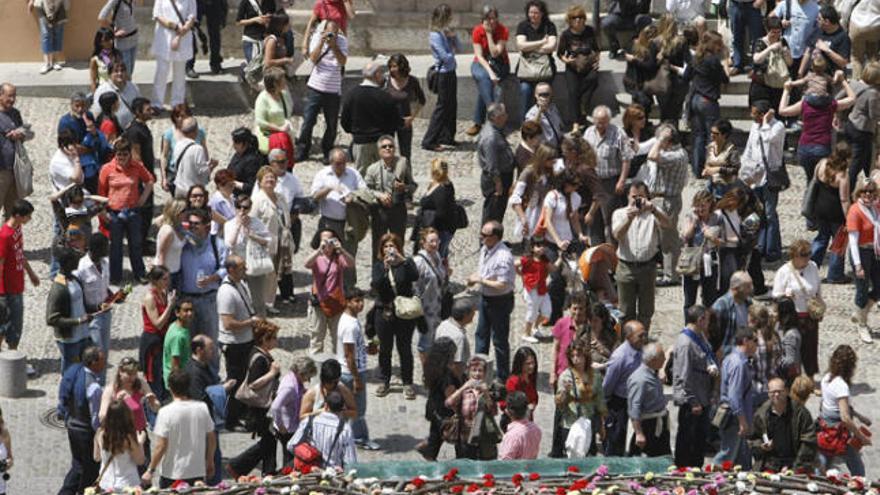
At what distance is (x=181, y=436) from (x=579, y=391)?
3273 millimetres

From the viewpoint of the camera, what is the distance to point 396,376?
20703mm

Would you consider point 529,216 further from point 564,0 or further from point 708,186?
point 564,0

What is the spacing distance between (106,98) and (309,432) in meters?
6.92

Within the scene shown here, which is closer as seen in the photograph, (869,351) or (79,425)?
(79,425)

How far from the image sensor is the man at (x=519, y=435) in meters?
17.5

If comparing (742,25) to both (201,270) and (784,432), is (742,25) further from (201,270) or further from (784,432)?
(784,432)

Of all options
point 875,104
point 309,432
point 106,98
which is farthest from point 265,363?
point 875,104

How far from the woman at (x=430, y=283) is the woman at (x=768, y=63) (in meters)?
6.36

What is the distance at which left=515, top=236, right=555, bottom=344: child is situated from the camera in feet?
69.2

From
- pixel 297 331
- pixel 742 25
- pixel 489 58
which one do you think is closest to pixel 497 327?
pixel 297 331

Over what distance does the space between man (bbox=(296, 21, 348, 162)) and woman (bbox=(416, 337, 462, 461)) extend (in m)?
7.06

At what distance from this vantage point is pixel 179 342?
18.7 metres

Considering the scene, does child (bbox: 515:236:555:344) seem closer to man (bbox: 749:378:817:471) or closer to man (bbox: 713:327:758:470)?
man (bbox: 713:327:758:470)

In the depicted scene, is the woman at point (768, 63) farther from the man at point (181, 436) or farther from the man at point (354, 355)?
the man at point (181, 436)
